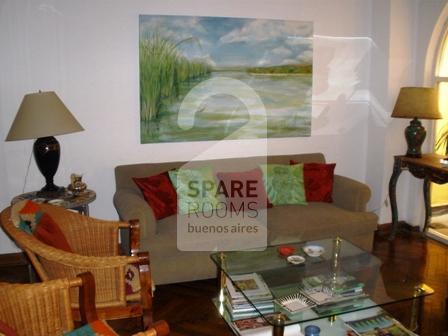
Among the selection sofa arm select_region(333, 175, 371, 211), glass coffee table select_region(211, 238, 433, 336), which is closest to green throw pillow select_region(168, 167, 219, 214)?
glass coffee table select_region(211, 238, 433, 336)

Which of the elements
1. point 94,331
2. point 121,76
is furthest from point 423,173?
point 94,331

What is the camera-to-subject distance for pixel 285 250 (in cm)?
290

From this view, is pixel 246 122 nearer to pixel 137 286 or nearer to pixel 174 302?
pixel 174 302

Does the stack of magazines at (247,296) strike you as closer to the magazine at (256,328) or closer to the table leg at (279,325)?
the magazine at (256,328)

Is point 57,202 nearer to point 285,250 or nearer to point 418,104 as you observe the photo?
point 285,250

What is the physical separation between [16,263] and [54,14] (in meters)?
2.11

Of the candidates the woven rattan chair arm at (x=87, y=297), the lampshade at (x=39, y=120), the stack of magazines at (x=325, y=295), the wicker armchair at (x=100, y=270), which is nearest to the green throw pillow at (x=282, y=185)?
the stack of magazines at (x=325, y=295)

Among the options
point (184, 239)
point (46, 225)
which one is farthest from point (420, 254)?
point (46, 225)

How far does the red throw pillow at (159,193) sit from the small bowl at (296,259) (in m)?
1.09

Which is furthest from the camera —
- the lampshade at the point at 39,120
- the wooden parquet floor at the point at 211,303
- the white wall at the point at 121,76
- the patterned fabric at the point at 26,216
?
the white wall at the point at 121,76

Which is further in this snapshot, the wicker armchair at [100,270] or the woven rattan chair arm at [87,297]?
the wicker armchair at [100,270]

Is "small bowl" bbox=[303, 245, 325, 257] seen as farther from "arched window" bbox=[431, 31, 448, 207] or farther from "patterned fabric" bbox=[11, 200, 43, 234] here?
"arched window" bbox=[431, 31, 448, 207]

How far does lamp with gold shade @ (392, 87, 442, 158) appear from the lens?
3.85 metres

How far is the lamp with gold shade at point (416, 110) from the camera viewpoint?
12.6 ft
